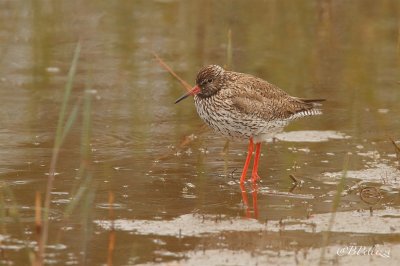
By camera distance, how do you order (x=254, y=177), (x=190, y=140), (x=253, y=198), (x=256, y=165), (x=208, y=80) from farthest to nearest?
(x=190, y=140) → (x=208, y=80) → (x=256, y=165) → (x=254, y=177) → (x=253, y=198)

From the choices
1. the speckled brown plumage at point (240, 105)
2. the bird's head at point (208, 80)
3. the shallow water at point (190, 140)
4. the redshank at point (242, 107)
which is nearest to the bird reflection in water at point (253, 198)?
the shallow water at point (190, 140)

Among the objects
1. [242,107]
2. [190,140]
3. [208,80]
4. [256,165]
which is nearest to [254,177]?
[256,165]

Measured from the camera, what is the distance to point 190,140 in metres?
9.47

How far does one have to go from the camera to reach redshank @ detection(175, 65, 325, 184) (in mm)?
8562

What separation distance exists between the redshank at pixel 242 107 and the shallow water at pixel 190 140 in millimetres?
335

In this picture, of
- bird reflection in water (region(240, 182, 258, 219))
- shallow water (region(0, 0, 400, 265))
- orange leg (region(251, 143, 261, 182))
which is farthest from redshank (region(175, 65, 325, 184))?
shallow water (region(0, 0, 400, 265))

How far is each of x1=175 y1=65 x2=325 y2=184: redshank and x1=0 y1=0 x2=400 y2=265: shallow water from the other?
1.10ft

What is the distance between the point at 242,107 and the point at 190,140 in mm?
1063

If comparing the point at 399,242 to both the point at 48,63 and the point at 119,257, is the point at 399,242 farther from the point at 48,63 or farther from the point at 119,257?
the point at 48,63

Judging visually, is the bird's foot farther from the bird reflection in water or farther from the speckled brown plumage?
the speckled brown plumage

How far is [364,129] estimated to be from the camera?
990 cm

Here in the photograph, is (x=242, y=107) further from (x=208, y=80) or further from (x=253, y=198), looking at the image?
(x=253, y=198)

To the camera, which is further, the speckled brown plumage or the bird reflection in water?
the speckled brown plumage

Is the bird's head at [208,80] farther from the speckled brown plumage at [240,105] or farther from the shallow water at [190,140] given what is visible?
the shallow water at [190,140]
